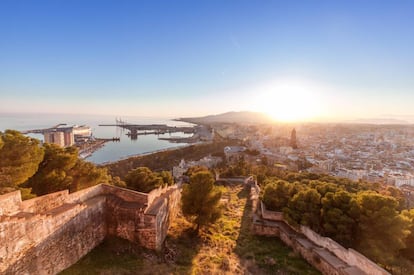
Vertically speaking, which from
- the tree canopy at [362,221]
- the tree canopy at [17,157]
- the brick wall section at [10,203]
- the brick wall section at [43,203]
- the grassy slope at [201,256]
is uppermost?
the tree canopy at [17,157]

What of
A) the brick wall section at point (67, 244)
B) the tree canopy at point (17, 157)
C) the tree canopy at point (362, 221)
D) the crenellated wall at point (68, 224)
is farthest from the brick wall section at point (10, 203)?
the tree canopy at point (362, 221)


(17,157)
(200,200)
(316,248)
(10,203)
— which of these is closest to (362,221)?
(316,248)

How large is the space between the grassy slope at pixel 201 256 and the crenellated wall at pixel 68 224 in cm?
37

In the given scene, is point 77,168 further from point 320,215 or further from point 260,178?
point 260,178

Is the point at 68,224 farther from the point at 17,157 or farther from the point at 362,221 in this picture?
the point at 362,221

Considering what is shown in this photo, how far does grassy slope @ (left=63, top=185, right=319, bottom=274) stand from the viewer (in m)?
6.35

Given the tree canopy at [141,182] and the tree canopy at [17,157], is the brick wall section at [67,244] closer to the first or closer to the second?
the tree canopy at [17,157]

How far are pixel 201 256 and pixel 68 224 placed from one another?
4174 mm

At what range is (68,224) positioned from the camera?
5859mm

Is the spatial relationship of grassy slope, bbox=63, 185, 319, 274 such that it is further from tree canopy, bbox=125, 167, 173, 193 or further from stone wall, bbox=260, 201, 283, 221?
tree canopy, bbox=125, 167, 173, 193

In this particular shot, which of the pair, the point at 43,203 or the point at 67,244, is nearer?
the point at 67,244

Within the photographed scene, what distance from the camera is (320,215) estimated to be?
887cm

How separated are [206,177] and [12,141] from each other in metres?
6.66

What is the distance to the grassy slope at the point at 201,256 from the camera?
6.35 meters
